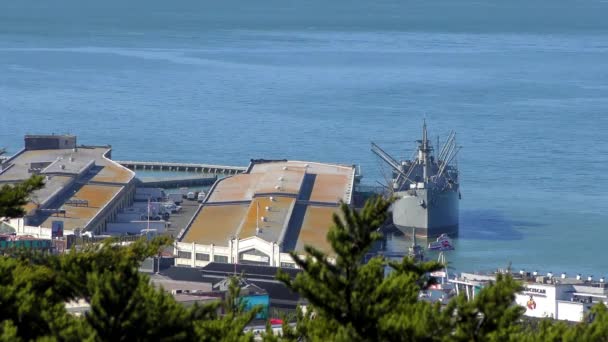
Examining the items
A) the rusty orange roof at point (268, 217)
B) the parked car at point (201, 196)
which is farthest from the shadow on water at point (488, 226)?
the parked car at point (201, 196)

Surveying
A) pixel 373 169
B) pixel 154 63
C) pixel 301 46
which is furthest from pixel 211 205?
pixel 301 46

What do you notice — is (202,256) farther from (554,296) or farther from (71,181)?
(554,296)

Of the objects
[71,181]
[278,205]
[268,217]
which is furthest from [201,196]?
[268,217]

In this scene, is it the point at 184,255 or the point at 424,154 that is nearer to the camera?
the point at 184,255

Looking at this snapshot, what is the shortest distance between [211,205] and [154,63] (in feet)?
220

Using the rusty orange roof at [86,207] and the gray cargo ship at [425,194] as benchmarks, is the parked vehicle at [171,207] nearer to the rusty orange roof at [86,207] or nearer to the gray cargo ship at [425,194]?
the rusty orange roof at [86,207]

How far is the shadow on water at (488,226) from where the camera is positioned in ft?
153

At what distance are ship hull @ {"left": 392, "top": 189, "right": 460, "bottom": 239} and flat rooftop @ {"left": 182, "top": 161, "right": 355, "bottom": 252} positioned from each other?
5.41ft

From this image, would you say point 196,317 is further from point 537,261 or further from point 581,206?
point 581,206

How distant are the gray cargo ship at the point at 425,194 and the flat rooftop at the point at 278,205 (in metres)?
1.54

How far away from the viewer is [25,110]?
7806cm

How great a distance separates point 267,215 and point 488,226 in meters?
8.11

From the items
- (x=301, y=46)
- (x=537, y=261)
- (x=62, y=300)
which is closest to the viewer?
(x=62, y=300)

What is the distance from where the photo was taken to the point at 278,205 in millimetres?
43094
